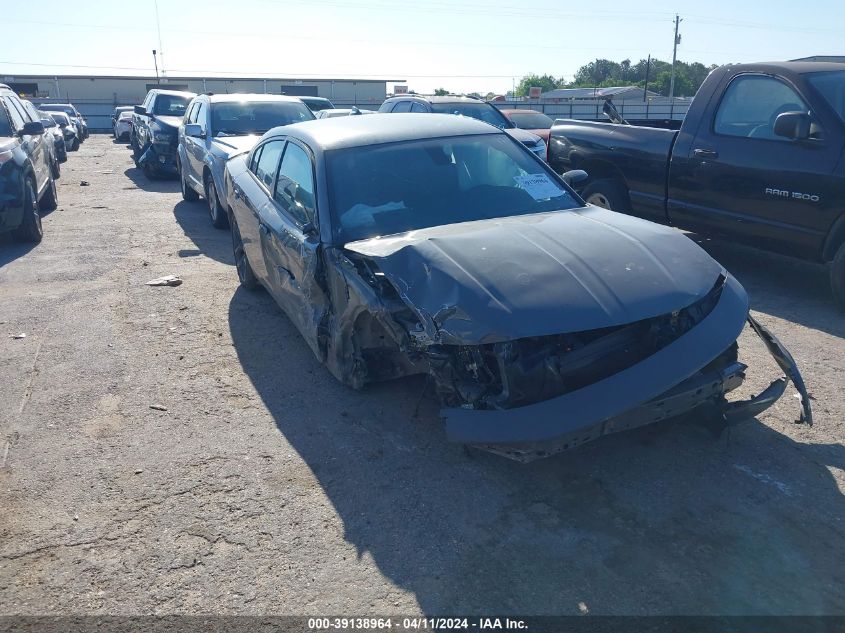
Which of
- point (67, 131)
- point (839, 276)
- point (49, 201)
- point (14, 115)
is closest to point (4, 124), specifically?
point (14, 115)

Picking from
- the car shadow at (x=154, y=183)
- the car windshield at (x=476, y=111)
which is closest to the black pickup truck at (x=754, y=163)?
the car windshield at (x=476, y=111)

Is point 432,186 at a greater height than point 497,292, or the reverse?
point 432,186

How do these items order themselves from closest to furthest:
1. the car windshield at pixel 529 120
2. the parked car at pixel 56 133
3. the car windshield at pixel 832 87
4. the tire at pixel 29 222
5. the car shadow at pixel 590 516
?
1. the car shadow at pixel 590 516
2. the car windshield at pixel 832 87
3. the tire at pixel 29 222
4. the car windshield at pixel 529 120
5. the parked car at pixel 56 133

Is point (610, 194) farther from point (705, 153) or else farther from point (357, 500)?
point (357, 500)

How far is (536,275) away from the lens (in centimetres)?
354

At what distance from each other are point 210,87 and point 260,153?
47.5 meters

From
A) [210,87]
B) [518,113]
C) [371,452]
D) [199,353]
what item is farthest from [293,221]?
[210,87]

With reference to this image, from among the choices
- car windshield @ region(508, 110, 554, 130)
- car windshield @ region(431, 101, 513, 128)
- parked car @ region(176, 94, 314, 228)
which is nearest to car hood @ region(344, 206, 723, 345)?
parked car @ region(176, 94, 314, 228)

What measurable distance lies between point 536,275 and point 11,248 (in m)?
7.79

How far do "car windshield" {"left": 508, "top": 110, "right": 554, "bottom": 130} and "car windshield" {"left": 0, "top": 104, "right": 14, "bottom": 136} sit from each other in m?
9.60

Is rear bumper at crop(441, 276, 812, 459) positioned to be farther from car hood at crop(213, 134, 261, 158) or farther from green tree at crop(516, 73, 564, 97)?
green tree at crop(516, 73, 564, 97)

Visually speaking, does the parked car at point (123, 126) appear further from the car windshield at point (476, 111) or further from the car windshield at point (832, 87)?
the car windshield at point (832, 87)

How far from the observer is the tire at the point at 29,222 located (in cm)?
878

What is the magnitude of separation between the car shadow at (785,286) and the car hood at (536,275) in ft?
7.86
